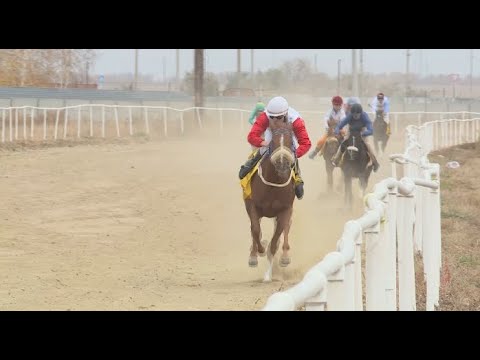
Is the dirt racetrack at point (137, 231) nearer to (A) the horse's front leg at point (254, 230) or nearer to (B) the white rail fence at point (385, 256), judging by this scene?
(A) the horse's front leg at point (254, 230)

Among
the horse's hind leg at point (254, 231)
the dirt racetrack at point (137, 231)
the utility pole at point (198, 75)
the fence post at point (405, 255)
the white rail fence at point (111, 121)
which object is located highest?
the utility pole at point (198, 75)

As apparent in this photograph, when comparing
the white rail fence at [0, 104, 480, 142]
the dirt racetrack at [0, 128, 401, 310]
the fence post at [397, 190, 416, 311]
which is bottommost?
the dirt racetrack at [0, 128, 401, 310]

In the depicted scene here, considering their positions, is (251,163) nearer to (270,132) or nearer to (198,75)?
(270,132)

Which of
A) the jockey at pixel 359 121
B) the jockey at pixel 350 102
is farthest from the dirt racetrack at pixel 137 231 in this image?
the jockey at pixel 350 102

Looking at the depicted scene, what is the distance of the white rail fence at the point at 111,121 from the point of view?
2831 centimetres

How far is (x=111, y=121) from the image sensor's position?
110 ft

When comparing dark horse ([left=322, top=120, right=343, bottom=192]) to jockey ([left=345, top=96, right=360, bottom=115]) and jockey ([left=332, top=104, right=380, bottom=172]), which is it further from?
jockey ([left=332, top=104, right=380, bottom=172])

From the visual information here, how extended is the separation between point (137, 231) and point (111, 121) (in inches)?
730

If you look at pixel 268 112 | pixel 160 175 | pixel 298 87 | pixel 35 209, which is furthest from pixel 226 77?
pixel 268 112

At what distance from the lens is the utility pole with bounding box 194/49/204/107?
39594mm

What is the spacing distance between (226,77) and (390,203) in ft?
274

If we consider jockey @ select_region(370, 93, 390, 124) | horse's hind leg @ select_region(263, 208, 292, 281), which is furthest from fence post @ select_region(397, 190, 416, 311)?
jockey @ select_region(370, 93, 390, 124)

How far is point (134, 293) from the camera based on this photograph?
977 centimetres

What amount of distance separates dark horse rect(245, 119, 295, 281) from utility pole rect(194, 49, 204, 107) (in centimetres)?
2910
